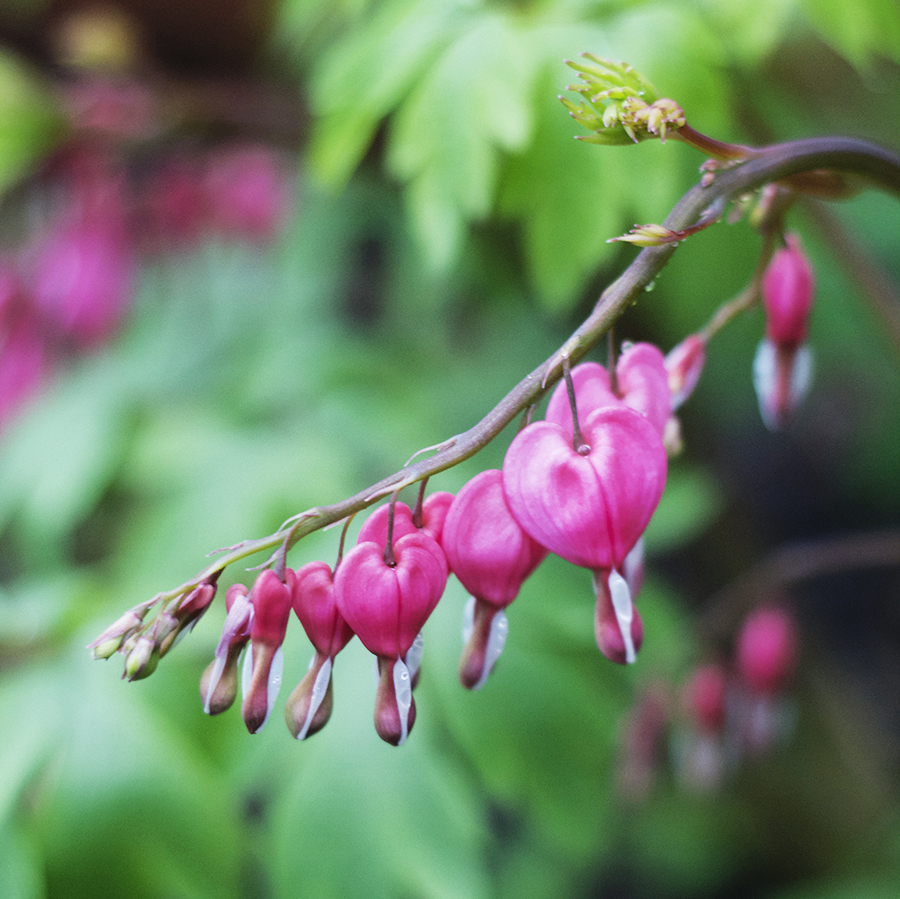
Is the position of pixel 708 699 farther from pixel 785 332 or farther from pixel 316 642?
pixel 316 642

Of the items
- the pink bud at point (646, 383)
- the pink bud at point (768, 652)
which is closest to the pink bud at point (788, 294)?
the pink bud at point (646, 383)

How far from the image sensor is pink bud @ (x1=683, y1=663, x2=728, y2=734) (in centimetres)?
101

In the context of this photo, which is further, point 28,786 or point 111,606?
point 111,606

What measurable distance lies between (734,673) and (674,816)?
2.38 feet

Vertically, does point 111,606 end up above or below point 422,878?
above

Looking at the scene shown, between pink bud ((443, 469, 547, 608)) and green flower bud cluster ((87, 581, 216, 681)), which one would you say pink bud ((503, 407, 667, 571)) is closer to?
pink bud ((443, 469, 547, 608))

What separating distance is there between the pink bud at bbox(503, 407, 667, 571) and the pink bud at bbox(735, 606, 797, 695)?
626 mm

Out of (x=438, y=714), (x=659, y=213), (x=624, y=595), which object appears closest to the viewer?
(x=624, y=595)

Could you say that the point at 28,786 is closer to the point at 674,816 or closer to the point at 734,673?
the point at 734,673

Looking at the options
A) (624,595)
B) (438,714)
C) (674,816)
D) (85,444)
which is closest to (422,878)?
(438,714)

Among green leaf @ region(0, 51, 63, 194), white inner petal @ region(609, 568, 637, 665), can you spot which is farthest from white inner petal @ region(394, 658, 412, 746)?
green leaf @ region(0, 51, 63, 194)

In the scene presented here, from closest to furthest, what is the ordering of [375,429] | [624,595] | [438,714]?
[624,595] → [438,714] → [375,429]

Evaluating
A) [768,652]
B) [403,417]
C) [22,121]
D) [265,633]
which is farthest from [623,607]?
[22,121]

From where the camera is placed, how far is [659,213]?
783 mm
